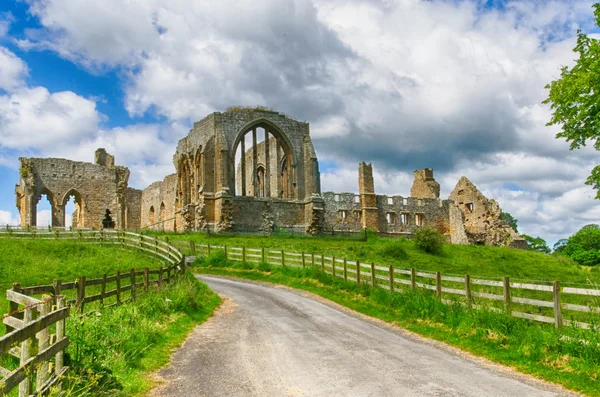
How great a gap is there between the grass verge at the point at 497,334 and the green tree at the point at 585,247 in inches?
2167

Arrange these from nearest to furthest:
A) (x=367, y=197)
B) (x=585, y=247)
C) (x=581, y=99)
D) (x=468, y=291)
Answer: (x=468, y=291) < (x=581, y=99) < (x=367, y=197) < (x=585, y=247)

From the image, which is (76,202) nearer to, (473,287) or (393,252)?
(393,252)

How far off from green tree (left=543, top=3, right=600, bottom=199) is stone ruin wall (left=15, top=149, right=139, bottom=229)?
3833 centimetres

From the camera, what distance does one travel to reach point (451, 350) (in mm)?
10602

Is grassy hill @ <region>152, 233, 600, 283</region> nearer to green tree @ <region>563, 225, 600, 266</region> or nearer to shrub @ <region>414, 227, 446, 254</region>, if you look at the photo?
shrub @ <region>414, 227, 446, 254</region>

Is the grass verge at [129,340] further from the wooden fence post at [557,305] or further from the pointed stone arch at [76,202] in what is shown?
the pointed stone arch at [76,202]

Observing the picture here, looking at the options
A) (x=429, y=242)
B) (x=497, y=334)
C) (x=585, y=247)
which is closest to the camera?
(x=497, y=334)

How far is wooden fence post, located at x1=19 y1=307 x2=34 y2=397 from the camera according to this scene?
5254 mm

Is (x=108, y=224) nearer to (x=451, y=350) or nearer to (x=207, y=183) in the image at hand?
(x=207, y=183)

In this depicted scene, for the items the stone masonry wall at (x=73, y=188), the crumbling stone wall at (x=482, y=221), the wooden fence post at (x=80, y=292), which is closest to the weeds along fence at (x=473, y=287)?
the wooden fence post at (x=80, y=292)

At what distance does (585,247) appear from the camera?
66688mm

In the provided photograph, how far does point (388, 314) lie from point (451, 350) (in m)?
4.08

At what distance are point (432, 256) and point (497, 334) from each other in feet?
78.6

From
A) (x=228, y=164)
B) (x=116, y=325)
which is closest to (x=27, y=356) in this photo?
(x=116, y=325)
